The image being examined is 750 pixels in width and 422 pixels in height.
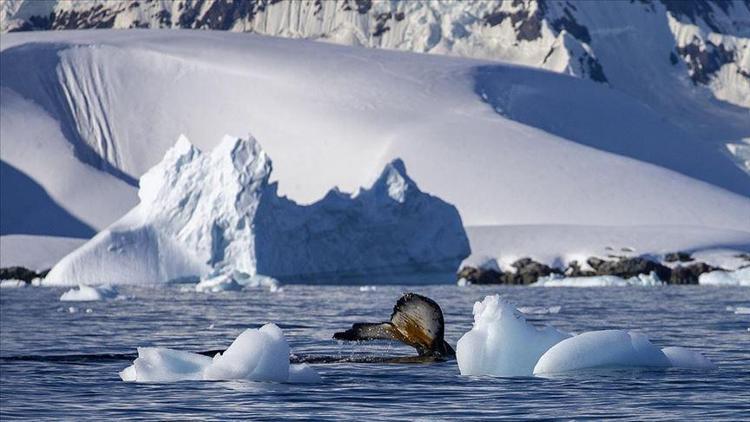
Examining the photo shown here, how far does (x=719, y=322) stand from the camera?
3225 cm

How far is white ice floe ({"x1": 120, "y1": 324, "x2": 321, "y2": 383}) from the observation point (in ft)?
58.1

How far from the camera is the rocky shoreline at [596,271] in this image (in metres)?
82.6

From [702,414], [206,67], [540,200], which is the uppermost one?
[206,67]

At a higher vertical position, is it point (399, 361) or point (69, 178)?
point (69, 178)

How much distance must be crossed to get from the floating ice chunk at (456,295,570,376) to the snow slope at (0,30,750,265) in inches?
3450

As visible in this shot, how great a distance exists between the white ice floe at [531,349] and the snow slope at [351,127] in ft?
287

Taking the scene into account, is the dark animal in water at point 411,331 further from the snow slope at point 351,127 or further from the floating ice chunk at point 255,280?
the snow slope at point 351,127

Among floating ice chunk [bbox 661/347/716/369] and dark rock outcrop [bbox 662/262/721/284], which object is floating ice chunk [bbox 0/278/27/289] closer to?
dark rock outcrop [bbox 662/262/721/284]

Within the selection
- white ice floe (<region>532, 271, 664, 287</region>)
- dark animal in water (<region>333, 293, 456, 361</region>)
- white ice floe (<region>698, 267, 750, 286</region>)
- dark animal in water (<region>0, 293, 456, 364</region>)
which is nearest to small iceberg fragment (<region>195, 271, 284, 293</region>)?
white ice floe (<region>532, 271, 664, 287</region>)

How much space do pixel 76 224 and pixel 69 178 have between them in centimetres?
644

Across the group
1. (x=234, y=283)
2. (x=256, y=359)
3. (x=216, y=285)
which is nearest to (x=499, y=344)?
(x=256, y=359)

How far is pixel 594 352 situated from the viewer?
60.0 feet

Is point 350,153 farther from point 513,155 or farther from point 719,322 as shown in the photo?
point 719,322

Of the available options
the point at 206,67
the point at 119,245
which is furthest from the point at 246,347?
the point at 206,67
